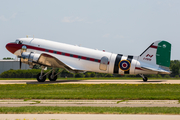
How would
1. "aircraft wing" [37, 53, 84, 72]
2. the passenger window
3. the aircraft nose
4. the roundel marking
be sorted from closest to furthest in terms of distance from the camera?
"aircraft wing" [37, 53, 84, 72] → the roundel marking → the passenger window → the aircraft nose

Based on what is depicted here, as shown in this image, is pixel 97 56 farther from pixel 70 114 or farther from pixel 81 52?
pixel 70 114

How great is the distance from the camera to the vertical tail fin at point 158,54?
33.3 m

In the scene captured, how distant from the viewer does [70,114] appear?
1195 centimetres

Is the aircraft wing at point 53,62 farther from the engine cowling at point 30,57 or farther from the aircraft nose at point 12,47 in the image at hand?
the aircraft nose at point 12,47

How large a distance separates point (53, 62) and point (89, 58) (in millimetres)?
5141

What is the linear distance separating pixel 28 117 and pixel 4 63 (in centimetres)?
8892

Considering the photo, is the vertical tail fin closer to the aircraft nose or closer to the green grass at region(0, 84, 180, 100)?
the green grass at region(0, 84, 180, 100)

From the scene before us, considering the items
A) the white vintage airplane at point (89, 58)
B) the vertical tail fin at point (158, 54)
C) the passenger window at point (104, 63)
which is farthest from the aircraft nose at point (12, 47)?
the vertical tail fin at point (158, 54)

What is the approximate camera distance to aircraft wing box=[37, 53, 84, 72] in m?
33.3

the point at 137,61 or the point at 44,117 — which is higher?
the point at 137,61

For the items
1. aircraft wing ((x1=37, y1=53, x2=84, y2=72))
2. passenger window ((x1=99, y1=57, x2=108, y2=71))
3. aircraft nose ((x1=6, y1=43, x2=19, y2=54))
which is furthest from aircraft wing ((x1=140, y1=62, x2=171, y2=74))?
aircraft nose ((x1=6, y1=43, x2=19, y2=54))

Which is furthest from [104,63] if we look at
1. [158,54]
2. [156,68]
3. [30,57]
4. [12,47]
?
[12,47]

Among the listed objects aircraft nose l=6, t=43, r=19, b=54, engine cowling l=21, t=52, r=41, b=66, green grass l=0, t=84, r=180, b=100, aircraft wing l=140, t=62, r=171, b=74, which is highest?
aircraft nose l=6, t=43, r=19, b=54

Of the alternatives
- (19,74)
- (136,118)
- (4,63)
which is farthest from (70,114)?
(4,63)
